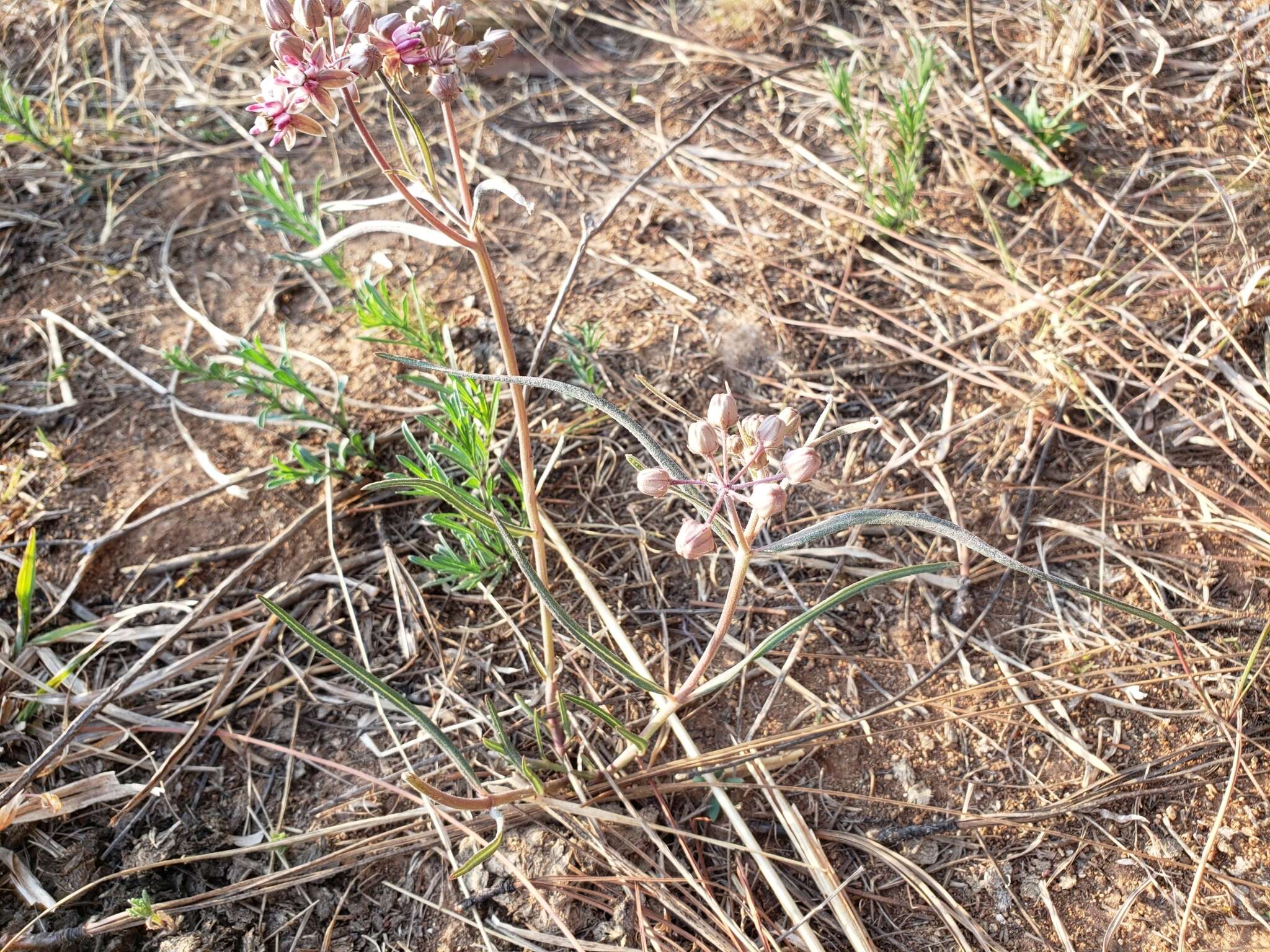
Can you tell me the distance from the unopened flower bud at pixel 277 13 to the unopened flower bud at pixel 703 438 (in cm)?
93

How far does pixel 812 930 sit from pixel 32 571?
2.11 m

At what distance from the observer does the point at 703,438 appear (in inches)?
54.6

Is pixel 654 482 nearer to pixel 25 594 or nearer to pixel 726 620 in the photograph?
pixel 726 620

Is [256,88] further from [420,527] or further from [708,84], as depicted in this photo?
[420,527]

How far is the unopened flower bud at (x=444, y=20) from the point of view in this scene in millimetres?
1461

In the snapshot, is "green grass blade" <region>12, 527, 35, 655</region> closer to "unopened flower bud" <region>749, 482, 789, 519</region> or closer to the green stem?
the green stem

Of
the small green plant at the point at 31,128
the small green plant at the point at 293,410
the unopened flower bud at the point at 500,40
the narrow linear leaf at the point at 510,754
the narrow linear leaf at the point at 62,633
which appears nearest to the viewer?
the unopened flower bud at the point at 500,40

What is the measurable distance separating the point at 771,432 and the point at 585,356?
127cm

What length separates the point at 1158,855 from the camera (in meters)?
1.83

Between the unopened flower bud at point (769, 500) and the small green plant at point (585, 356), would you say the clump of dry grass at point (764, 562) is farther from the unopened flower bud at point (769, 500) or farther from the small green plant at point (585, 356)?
the unopened flower bud at point (769, 500)

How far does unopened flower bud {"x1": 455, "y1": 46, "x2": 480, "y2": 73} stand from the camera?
148 cm

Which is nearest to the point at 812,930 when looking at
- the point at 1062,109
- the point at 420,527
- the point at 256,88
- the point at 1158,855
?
the point at 1158,855

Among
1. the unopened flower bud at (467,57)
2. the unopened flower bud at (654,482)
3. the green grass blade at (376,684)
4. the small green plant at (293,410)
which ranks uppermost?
the unopened flower bud at (467,57)

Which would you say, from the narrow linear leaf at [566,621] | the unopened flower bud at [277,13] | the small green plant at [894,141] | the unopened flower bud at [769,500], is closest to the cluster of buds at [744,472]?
the unopened flower bud at [769,500]
